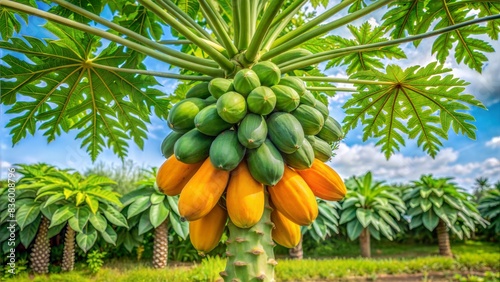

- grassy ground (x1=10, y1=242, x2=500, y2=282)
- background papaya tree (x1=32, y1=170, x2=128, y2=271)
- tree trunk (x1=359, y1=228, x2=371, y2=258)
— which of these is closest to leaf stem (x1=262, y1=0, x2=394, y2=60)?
grassy ground (x1=10, y1=242, x2=500, y2=282)

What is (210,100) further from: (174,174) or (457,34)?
(457,34)

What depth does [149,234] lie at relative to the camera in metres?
6.58

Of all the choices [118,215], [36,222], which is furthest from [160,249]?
[36,222]

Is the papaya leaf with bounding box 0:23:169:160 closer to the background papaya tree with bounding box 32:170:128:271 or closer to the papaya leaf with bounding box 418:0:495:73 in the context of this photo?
the papaya leaf with bounding box 418:0:495:73

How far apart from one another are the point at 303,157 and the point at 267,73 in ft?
0.95

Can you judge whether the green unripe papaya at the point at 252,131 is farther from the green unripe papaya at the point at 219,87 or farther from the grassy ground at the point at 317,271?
the grassy ground at the point at 317,271

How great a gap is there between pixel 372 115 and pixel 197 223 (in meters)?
1.27

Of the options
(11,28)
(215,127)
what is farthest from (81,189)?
(215,127)

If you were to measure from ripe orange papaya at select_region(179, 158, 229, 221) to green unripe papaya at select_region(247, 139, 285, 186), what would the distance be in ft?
0.30

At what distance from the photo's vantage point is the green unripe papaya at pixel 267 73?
1.21 m

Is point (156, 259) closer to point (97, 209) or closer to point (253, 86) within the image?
point (97, 209)

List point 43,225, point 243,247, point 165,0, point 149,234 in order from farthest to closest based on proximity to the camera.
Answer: point 149,234, point 43,225, point 165,0, point 243,247

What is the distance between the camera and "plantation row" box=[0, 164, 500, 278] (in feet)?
16.4

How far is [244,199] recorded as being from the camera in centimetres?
108
